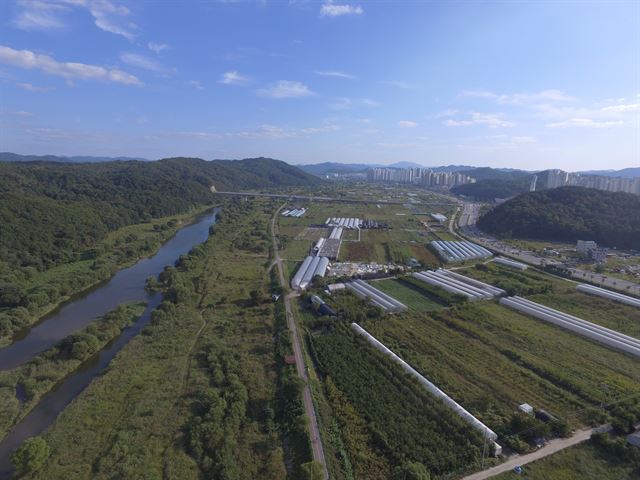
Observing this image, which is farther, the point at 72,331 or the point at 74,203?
the point at 74,203

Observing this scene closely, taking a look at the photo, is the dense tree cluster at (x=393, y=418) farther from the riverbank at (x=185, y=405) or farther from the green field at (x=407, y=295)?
the green field at (x=407, y=295)

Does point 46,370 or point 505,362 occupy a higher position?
point 505,362

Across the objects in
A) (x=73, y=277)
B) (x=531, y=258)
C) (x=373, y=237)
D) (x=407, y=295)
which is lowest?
(x=73, y=277)

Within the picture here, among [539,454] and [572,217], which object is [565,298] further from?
[572,217]

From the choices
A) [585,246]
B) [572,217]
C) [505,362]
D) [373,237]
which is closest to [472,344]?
[505,362]

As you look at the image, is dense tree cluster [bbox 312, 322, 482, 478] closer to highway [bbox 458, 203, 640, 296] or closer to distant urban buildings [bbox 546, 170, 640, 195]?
highway [bbox 458, 203, 640, 296]

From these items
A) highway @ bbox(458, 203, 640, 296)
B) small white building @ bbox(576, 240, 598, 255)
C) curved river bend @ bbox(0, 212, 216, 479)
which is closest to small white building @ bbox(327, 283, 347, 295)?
curved river bend @ bbox(0, 212, 216, 479)
